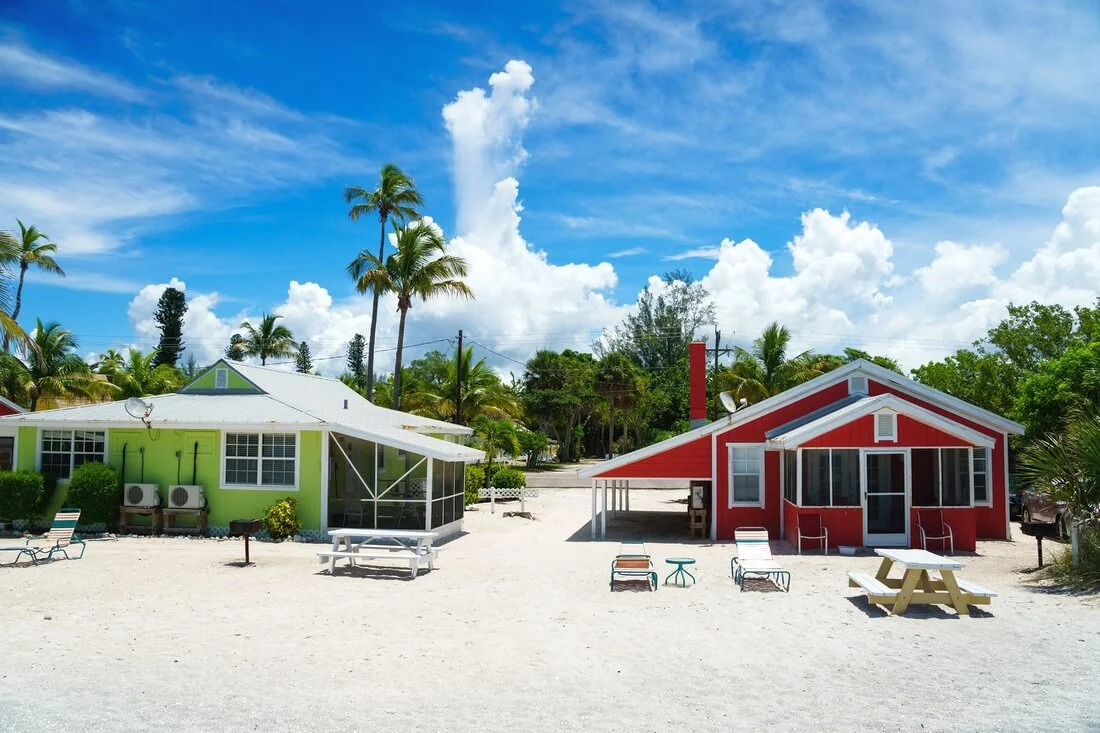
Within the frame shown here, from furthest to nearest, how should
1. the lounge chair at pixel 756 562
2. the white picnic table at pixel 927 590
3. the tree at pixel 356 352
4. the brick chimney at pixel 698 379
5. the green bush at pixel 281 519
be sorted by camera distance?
the tree at pixel 356 352, the brick chimney at pixel 698 379, the green bush at pixel 281 519, the lounge chair at pixel 756 562, the white picnic table at pixel 927 590

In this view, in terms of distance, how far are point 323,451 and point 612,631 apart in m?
10.5

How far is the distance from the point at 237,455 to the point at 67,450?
4.56 meters

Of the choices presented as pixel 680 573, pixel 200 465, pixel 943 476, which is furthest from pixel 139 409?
pixel 943 476

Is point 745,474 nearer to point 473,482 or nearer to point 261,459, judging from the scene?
point 261,459

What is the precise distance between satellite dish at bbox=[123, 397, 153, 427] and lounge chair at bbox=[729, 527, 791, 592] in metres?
13.5

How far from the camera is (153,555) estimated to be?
16.7 meters

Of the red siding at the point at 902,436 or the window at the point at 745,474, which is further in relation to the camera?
the window at the point at 745,474

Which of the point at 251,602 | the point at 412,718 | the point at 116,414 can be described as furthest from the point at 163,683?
the point at 116,414

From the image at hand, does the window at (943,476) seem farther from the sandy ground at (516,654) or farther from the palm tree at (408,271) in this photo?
the palm tree at (408,271)

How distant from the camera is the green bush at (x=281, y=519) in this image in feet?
61.4

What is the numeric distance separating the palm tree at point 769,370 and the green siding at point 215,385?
23.3 m

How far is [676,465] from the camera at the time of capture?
1969 centimetres

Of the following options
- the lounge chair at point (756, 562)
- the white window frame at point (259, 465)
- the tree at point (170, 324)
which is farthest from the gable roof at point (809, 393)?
the tree at point (170, 324)

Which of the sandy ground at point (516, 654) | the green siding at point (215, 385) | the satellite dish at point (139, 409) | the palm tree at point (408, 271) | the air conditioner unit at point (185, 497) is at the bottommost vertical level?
the sandy ground at point (516, 654)
